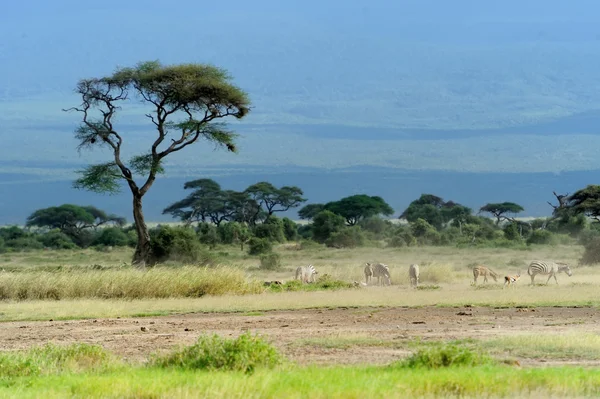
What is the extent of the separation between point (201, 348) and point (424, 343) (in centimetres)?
368

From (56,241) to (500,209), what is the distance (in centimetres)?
3792

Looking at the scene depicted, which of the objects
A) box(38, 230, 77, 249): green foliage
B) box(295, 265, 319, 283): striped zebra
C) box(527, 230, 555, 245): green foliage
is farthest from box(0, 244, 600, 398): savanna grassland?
box(38, 230, 77, 249): green foliage

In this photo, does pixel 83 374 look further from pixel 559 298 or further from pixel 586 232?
pixel 586 232

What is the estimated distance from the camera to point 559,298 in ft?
74.2

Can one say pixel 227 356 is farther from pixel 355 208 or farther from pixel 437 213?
pixel 437 213

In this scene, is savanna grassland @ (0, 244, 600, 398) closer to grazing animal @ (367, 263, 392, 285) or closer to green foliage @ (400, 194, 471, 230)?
grazing animal @ (367, 263, 392, 285)

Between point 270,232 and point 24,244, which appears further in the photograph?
point 24,244

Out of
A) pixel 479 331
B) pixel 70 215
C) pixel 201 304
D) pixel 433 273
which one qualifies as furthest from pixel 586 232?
pixel 70 215

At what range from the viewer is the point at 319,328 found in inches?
638

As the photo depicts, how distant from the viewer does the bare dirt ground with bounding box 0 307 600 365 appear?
1289 cm

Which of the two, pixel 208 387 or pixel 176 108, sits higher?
pixel 176 108

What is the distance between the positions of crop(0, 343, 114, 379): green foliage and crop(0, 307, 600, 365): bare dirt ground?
37.2 inches

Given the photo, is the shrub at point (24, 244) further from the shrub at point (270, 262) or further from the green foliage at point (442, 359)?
the green foliage at point (442, 359)

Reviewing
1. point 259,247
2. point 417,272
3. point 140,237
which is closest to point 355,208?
point 259,247
